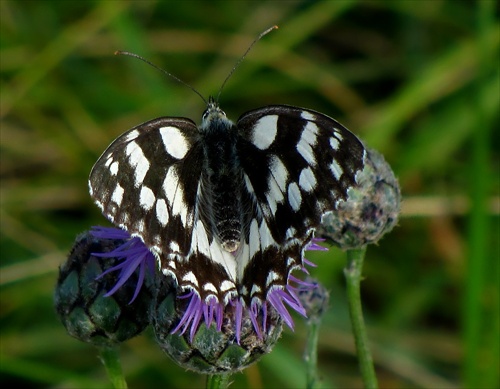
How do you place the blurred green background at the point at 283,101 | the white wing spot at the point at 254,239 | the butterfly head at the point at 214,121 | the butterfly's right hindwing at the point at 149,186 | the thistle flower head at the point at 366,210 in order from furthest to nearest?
the blurred green background at the point at 283,101 → the thistle flower head at the point at 366,210 → the butterfly head at the point at 214,121 → the white wing spot at the point at 254,239 → the butterfly's right hindwing at the point at 149,186

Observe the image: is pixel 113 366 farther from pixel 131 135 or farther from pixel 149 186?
pixel 131 135

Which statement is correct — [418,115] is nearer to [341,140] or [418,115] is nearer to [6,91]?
[6,91]

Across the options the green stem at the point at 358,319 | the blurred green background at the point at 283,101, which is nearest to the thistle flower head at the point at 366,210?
the green stem at the point at 358,319

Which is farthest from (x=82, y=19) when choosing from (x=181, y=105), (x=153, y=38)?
(x=181, y=105)

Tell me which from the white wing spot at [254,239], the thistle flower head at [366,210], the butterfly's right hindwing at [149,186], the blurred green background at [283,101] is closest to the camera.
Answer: the butterfly's right hindwing at [149,186]

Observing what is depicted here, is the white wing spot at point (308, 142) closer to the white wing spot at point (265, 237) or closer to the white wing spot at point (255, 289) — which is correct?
the white wing spot at point (265, 237)

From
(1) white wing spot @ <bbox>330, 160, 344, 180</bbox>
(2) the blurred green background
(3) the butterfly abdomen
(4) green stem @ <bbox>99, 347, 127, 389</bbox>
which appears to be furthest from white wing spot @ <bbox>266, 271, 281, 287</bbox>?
(2) the blurred green background

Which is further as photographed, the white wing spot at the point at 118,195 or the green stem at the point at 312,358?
the green stem at the point at 312,358
